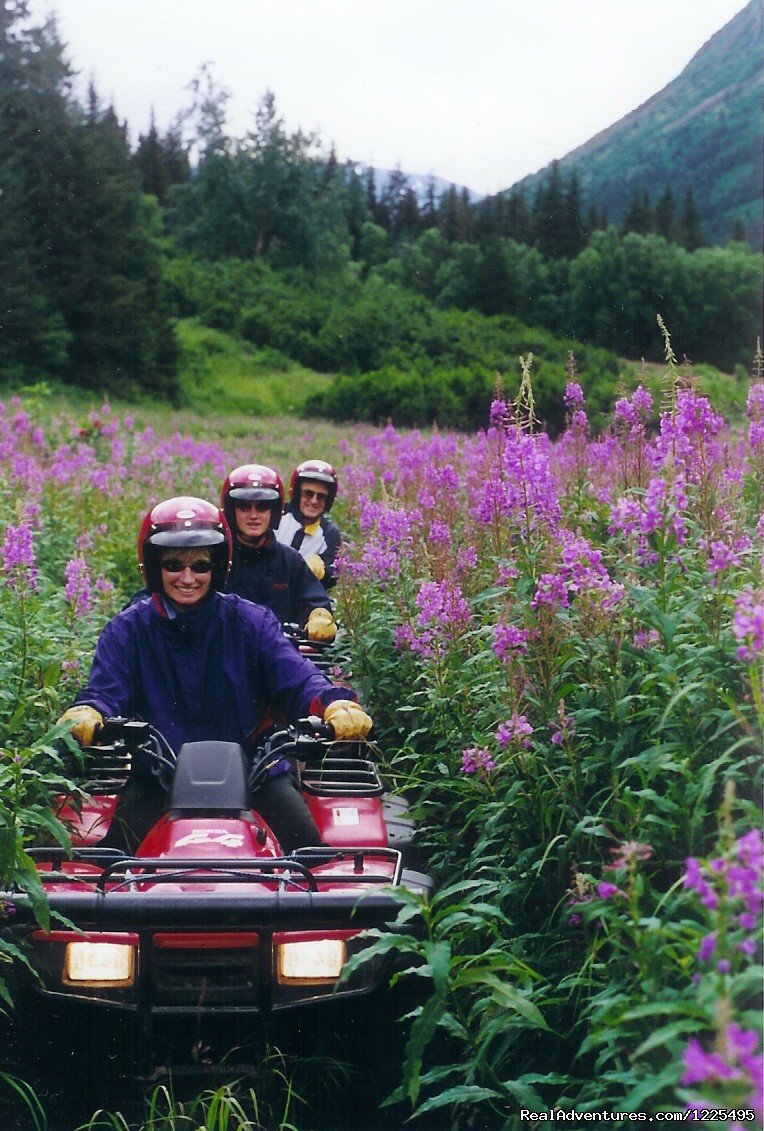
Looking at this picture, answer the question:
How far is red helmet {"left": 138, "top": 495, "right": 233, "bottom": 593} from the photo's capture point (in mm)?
5199

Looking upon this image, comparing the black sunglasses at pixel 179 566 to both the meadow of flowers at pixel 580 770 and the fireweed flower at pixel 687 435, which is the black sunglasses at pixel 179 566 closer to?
the meadow of flowers at pixel 580 770

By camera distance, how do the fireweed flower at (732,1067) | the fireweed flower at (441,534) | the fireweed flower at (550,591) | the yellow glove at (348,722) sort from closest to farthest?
the fireweed flower at (732,1067), the fireweed flower at (550,591), the yellow glove at (348,722), the fireweed flower at (441,534)

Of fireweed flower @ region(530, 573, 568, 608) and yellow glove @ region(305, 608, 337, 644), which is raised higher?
fireweed flower @ region(530, 573, 568, 608)

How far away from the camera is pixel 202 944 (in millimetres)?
3582

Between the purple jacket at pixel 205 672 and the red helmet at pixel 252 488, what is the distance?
2.54m

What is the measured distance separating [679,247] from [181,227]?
46.1 meters

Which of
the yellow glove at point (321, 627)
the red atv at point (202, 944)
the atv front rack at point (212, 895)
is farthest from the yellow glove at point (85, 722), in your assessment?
the yellow glove at point (321, 627)

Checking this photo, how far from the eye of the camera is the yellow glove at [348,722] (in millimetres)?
4648

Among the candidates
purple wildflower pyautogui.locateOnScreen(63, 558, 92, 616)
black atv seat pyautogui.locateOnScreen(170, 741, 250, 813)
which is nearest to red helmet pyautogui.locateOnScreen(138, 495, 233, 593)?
black atv seat pyautogui.locateOnScreen(170, 741, 250, 813)

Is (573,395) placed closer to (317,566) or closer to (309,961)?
(317,566)

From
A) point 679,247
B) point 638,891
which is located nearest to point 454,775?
point 638,891

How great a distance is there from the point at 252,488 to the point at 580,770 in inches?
170

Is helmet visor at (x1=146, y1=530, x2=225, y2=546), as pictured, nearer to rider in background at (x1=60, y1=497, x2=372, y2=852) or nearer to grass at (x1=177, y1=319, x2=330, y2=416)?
rider in background at (x1=60, y1=497, x2=372, y2=852)

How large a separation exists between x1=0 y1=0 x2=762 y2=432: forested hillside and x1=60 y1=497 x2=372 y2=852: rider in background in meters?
2.08
